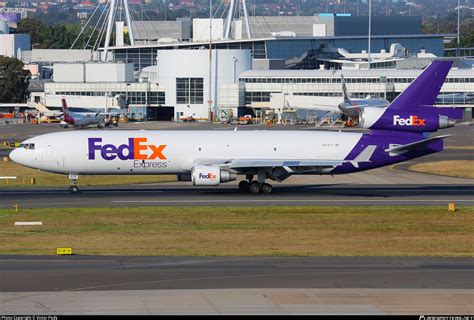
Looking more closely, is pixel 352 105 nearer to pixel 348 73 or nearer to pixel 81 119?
pixel 81 119

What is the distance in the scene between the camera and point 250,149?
64188 mm

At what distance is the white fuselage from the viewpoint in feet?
206

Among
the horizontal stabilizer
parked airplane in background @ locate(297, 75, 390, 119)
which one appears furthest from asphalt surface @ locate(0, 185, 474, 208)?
parked airplane in background @ locate(297, 75, 390, 119)

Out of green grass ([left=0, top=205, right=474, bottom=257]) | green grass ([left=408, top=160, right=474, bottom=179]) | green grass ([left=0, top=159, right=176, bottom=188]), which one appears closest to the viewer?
green grass ([left=0, top=205, right=474, bottom=257])

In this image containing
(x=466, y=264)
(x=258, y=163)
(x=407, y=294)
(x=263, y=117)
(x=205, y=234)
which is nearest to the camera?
(x=407, y=294)

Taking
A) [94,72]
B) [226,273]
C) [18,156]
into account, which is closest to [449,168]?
[18,156]

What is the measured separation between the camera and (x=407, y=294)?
32.2 m

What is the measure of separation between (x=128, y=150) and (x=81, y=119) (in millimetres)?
87431

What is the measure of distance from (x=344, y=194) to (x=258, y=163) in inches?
235

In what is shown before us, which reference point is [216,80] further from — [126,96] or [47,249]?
[47,249]

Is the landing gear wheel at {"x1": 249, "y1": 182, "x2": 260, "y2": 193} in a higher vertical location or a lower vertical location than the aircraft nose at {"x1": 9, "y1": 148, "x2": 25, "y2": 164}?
lower

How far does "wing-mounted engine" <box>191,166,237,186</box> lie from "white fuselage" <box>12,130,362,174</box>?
1.54 metres

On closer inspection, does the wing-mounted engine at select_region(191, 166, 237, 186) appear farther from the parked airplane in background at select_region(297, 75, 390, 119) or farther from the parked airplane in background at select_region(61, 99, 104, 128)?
the parked airplane in background at select_region(61, 99, 104, 128)

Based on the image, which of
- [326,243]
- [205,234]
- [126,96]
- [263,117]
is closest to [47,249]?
[205,234]
